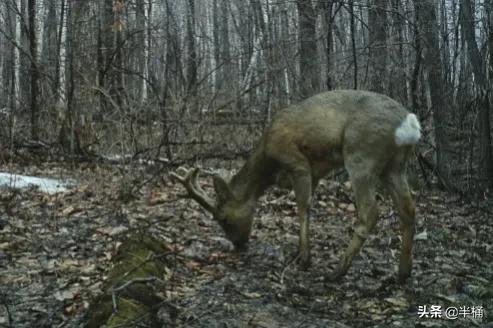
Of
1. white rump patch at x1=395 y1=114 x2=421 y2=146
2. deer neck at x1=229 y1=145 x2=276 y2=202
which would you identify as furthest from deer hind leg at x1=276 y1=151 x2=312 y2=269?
white rump patch at x1=395 y1=114 x2=421 y2=146

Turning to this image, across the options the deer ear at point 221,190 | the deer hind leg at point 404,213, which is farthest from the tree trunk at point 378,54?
the deer hind leg at point 404,213

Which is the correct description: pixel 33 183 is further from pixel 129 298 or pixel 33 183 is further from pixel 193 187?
pixel 129 298

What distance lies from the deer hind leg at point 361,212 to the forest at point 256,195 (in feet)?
0.06

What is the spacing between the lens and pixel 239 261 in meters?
7.18

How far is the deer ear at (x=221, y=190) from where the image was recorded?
7.47 m

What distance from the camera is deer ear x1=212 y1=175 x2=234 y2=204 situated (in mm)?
7469

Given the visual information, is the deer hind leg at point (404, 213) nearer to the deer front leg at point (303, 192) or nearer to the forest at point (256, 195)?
the forest at point (256, 195)

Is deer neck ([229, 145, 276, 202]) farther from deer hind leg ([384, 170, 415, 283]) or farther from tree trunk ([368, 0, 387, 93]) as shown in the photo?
tree trunk ([368, 0, 387, 93])

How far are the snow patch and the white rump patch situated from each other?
17.1 ft

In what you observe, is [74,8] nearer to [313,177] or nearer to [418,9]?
[418,9]

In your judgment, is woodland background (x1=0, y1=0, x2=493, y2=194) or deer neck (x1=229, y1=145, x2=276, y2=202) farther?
woodland background (x1=0, y1=0, x2=493, y2=194)

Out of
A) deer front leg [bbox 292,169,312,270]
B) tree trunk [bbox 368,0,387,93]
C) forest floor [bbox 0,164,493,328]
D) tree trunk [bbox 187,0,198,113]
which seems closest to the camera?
forest floor [bbox 0,164,493,328]

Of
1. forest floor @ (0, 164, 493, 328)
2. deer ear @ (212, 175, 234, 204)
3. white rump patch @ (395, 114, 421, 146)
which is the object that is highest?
white rump patch @ (395, 114, 421, 146)

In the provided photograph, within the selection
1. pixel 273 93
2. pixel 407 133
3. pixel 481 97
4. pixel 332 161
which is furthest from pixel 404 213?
pixel 273 93
